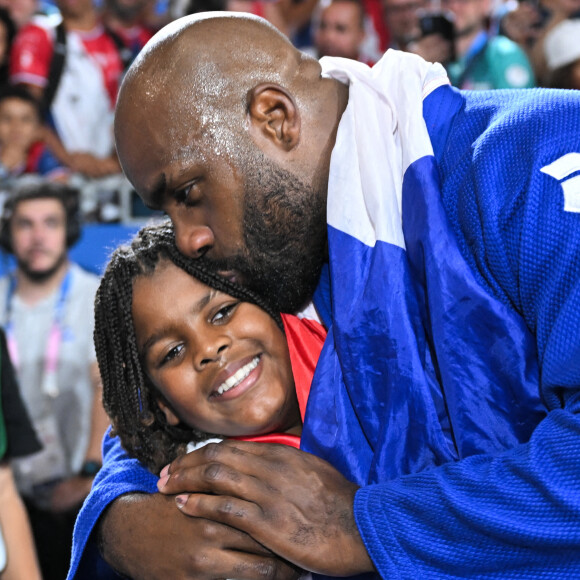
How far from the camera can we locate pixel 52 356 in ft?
12.5

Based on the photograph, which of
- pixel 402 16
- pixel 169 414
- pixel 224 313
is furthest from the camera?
pixel 402 16

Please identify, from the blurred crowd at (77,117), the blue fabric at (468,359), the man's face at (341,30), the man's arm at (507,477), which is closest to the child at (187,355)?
the blue fabric at (468,359)

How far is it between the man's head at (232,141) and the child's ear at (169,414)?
453mm

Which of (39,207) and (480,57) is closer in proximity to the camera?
(39,207)

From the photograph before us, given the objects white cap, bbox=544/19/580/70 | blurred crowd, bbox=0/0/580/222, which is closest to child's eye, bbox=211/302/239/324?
blurred crowd, bbox=0/0/580/222

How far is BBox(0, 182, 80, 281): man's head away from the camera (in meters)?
3.97

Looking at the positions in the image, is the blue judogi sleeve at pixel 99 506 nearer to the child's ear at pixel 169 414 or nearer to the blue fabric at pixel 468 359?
the child's ear at pixel 169 414

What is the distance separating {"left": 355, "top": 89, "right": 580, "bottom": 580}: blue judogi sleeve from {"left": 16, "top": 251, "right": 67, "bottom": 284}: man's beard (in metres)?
2.85

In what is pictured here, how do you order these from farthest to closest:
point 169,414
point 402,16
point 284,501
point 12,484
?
point 402,16
point 12,484
point 169,414
point 284,501

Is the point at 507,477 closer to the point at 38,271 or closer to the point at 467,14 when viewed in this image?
the point at 38,271

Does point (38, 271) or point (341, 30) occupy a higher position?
point (341, 30)

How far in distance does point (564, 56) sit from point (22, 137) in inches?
109

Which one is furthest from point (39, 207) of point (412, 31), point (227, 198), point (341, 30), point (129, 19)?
point (227, 198)

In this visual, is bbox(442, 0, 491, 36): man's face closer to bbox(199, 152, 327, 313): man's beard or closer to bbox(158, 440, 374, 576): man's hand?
bbox(199, 152, 327, 313): man's beard
